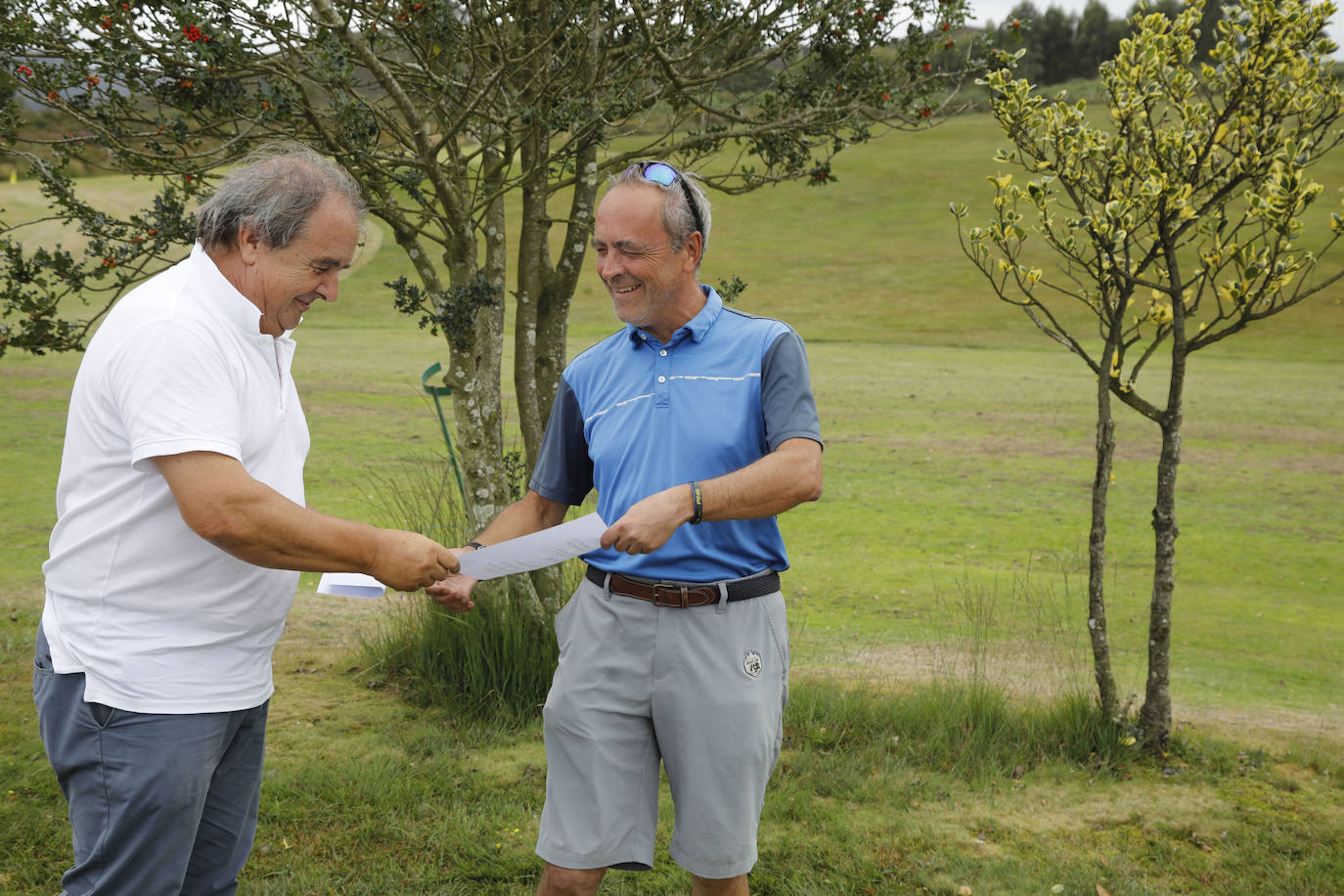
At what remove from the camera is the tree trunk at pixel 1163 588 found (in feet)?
15.5

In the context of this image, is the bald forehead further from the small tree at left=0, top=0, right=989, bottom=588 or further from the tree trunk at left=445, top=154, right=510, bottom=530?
the tree trunk at left=445, top=154, right=510, bottom=530

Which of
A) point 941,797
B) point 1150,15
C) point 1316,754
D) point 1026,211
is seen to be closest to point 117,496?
point 941,797

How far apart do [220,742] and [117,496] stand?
56cm

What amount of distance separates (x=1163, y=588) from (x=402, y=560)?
3.67m

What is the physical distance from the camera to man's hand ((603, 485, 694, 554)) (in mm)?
2451

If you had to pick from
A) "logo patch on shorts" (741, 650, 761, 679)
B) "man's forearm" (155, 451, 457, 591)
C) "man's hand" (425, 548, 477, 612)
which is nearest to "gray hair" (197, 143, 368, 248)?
"man's forearm" (155, 451, 457, 591)

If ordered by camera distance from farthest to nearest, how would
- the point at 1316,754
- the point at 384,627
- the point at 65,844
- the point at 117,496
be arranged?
the point at 384,627
the point at 1316,754
the point at 65,844
the point at 117,496

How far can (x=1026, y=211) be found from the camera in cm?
4756

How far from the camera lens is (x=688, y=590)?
2.70 m

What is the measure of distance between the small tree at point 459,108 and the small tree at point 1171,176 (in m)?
0.99

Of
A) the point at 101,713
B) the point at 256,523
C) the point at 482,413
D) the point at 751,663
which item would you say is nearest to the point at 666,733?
the point at 751,663

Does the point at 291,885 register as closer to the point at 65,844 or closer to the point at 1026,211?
the point at 65,844

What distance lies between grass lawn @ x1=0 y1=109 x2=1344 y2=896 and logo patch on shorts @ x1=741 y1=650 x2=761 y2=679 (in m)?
1.40

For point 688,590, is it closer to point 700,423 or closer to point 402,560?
point 700,423
